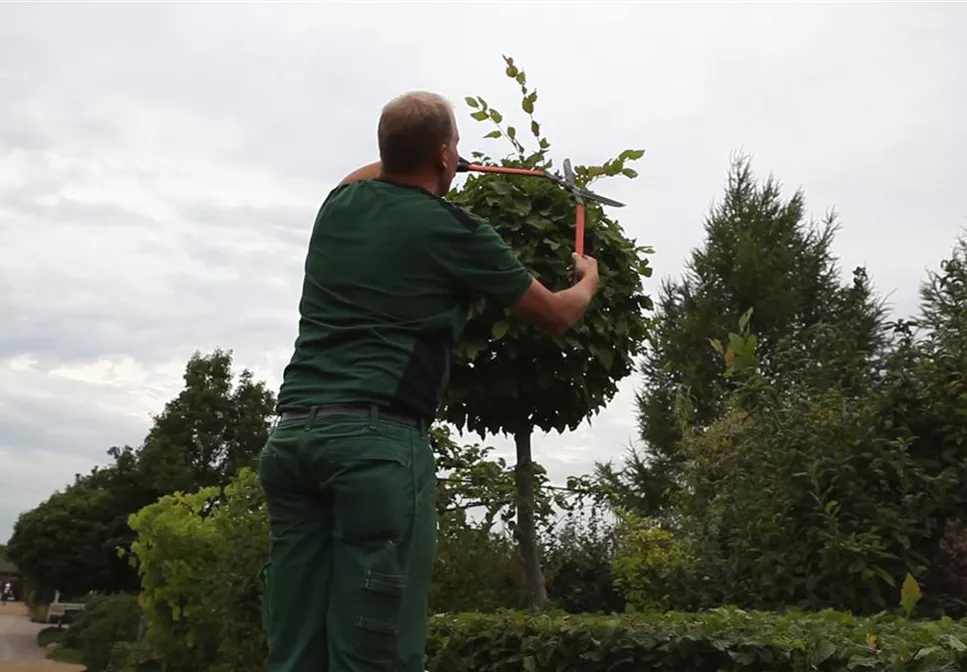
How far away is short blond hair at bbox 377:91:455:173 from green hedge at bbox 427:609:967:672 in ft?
6.62

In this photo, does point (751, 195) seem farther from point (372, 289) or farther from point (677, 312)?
point (372, 289)

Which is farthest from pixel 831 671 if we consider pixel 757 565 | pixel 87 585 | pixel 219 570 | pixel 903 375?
pixel 87 585

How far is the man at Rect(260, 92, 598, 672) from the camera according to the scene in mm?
2082

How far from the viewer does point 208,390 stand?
31.8 meters

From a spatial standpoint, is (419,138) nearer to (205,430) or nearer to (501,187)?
(501,187)

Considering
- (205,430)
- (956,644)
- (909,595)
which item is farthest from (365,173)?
(205,430)

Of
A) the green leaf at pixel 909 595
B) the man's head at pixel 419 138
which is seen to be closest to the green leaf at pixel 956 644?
the green leaf at pixel 909 595

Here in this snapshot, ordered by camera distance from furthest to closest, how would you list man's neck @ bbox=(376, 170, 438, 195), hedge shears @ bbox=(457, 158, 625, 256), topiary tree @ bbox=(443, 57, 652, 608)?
topiary tree @ bbox=(443, 57, 652, 608)
hedge shears @ bbox=(457, 158, 625, 256)
man's neck @ bbox=(376, 170, 438, 195)

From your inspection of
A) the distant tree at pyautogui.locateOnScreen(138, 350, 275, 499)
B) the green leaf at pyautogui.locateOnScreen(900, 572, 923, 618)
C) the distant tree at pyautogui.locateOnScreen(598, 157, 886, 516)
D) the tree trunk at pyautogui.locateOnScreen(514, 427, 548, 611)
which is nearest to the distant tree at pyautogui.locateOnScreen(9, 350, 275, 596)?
the distant tree at pyautogui.locateOnScreen(138, 350, 275, 499)

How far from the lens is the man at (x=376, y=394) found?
6.83 feet

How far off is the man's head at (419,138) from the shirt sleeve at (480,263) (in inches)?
6.5

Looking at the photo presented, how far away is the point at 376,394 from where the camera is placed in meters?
2.17

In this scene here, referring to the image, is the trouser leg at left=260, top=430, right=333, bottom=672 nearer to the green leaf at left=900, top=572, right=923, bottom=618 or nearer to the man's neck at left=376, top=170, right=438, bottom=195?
the man's neck at left=376, top=170, right=438, bottom=195

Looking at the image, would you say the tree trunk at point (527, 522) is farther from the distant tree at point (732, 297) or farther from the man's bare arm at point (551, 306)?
the distant tree at point (732, 297)
